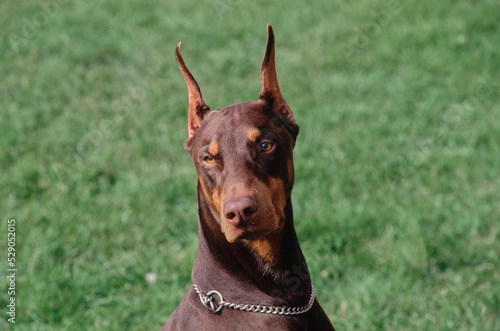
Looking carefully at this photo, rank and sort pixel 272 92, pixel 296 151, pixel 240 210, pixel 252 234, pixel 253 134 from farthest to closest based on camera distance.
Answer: pixel 296 151 → pixel 272 92 → pixel 253 134 → pixel 252 234 → pixel 240 210

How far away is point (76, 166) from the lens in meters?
5.27

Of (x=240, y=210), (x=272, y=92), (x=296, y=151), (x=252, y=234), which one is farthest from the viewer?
(x=296, y=151)

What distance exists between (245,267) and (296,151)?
308 centimetres

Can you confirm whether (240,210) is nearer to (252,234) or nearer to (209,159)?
(252,234)

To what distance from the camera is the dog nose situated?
2.09 metres

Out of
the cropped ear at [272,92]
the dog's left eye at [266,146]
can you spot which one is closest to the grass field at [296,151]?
the cropped ear at [272,92]

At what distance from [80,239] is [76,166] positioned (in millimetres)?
1046

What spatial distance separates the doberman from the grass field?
1.32 m

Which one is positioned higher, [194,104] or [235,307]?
[194,104]

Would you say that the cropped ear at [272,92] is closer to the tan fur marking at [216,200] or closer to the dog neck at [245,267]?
the dog neck at [245,267]

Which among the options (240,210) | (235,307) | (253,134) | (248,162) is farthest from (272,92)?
(235,307)

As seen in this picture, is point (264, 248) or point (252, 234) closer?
point (252, 234)

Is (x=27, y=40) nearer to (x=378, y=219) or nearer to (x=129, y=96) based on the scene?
(x=129, y=96)

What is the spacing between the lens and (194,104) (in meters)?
2.54
